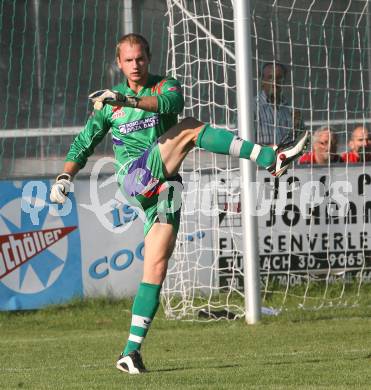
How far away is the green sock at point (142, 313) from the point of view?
7.28 metres

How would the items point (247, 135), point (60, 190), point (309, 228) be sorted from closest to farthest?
1. point (60, 190)
2. point (247, 135)
3. point (309, 228)

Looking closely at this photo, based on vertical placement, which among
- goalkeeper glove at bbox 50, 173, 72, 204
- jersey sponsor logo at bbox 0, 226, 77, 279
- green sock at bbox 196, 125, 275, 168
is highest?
green sock at bbox 196, 125, 275, 168

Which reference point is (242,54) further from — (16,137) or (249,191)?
(16,137)

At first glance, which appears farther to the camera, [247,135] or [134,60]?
[247,135]

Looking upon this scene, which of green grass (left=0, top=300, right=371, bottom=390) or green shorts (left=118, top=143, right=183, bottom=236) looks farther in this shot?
green shorts (left=118, top=143, right=183, bottom=236)

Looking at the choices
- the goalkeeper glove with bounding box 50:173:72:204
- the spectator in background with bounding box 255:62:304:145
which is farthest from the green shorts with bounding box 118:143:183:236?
the spectator in background with bounding box 255:62:304:145

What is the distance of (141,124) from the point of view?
24.4 ft

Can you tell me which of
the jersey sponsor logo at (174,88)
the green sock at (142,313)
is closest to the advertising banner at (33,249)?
the green sock at (142,313)

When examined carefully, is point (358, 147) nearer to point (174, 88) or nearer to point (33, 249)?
point (33, 249)

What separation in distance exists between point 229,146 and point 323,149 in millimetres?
4526

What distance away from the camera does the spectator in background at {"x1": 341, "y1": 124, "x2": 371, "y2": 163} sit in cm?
1176

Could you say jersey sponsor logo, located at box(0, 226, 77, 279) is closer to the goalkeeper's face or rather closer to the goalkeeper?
the goalkeeper

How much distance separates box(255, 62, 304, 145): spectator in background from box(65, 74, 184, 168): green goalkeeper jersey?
3524 mm

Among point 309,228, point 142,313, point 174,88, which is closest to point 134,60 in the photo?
point 174,88
